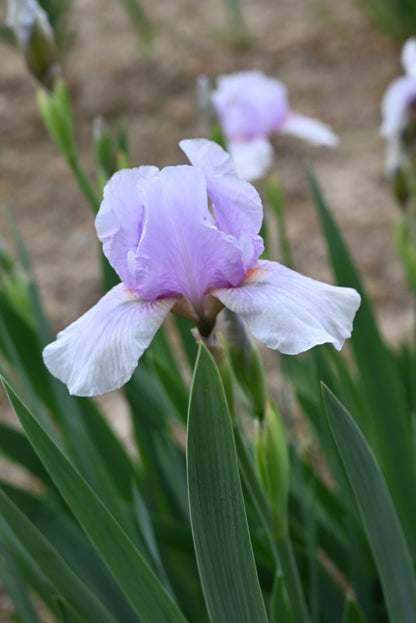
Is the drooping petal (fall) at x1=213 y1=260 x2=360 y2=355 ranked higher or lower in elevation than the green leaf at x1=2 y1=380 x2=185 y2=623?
higher

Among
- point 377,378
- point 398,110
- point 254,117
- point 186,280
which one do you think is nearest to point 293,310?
point 186,280

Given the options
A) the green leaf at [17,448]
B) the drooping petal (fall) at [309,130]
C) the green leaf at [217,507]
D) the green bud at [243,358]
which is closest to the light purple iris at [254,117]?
the drooping petal (fall) at [309,130]

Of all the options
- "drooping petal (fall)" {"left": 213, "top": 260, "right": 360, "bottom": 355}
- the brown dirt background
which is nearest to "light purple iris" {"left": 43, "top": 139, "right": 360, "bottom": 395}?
"drooping petal (fall)" {"left": 213, "top": 260, "right": 360, "bottom": 355}

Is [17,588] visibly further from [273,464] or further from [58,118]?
[58,118]

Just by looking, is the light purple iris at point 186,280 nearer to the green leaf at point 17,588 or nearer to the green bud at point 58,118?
the green leaf at point 17,588

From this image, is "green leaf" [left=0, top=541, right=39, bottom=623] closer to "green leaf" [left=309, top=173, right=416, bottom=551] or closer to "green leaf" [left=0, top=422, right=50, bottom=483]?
"green leaf" [left=0, top=422, right=50, bottom=483]

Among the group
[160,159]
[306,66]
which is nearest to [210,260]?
[160,159]
